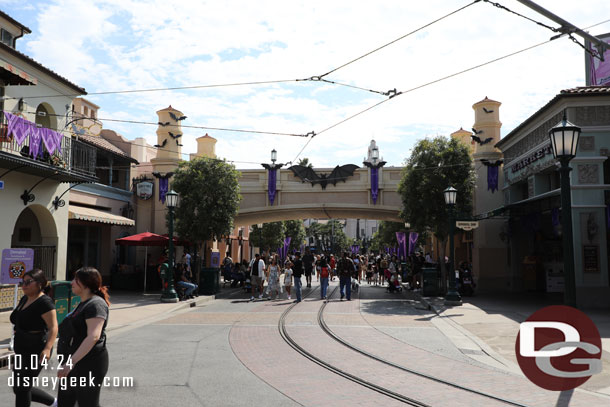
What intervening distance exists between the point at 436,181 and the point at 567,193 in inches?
474

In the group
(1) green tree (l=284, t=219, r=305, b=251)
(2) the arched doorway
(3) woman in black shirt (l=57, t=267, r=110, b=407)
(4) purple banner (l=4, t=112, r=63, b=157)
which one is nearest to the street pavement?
(3) woman in black shirt (l=57, t=267, r=110, b=407)

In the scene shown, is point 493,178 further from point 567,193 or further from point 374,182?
point 567,193

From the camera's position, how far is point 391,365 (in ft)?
27.1

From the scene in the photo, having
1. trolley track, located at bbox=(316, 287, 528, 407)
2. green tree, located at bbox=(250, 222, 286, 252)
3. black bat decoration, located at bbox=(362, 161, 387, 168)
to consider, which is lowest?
trolley track, located at bbox=(316, 287, 528, 407)

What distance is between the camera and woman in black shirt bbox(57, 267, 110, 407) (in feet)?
13.5

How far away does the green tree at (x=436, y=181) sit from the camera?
19.9 metres

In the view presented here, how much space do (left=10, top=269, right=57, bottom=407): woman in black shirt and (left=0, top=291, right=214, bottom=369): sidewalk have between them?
3794 millimetres

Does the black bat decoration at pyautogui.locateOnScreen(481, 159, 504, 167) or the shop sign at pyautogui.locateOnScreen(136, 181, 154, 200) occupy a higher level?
the black bat decoration at pyautogui.locateOnScreen(481, 159, 504, 167)

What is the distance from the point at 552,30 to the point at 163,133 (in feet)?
77.0

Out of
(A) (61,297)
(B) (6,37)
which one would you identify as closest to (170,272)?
(A) (61,297)

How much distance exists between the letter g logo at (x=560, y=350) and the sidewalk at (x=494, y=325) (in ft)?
0.64

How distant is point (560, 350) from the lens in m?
8.07

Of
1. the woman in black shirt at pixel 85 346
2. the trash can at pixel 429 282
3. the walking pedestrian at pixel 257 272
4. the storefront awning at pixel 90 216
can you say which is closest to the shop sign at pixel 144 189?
the storefront awning at pixel 90 216

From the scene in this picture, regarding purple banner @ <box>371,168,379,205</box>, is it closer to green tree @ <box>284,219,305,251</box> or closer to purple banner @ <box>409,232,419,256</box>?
purple banner @ <box>409,232,419,256</box>
